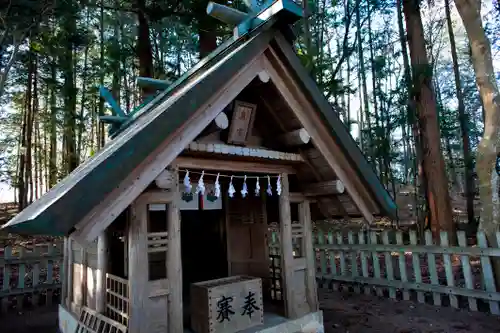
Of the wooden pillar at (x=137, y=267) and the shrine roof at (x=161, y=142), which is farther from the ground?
the shrine roof at (x=161, y=142)

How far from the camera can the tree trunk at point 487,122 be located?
19.6ft

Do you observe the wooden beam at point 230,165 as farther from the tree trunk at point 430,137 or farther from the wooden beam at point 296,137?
the tree trunk at point 430,137

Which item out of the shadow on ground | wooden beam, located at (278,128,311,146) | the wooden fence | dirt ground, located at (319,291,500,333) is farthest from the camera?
the shadow on ground

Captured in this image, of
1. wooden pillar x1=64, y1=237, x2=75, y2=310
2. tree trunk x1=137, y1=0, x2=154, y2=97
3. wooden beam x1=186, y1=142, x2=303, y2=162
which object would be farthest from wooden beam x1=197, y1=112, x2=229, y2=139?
tree trunk x1=137, y1=0, x2=154, y2=97

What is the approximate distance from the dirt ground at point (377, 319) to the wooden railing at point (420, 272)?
0.27 meters

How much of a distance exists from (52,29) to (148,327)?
12.0 metres

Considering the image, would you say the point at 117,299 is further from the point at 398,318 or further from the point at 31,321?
the point at 398,318

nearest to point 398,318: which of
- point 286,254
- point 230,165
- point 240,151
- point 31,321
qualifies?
point 286,254

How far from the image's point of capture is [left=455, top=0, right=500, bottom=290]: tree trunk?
5.98 m

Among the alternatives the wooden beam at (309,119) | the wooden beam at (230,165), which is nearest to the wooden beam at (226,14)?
the wooden beam at (309,119)

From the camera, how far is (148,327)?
3621 mm

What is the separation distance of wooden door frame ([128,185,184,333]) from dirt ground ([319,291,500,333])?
3160 mm

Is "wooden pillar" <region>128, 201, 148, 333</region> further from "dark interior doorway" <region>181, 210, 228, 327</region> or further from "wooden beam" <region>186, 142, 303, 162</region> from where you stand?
"dark interior doorway" <region>181, 210, 228, 327</region>

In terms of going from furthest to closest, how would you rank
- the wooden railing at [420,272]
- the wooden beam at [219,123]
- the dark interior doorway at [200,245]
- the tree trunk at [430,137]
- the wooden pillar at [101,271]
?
the tree trunk at [430,137]
the dark interior doorway at [200,245]
the wooden railing at [420,272]
the wooden pillar at [101,271]
the wooden beam at [219,123]
